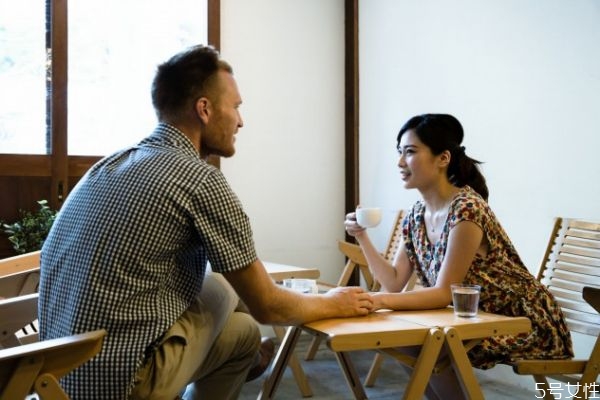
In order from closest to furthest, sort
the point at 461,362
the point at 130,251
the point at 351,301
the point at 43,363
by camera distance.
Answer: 1. the point at 43,363
2. the point at 130,251
3. the point at 461,362
4. the point at 351,301

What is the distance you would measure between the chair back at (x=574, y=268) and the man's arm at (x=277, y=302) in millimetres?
1080

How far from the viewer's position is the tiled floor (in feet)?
9.75

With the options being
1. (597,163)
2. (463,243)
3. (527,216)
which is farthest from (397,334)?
(527,216)

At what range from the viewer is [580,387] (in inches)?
74.4

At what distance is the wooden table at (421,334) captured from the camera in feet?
4.65

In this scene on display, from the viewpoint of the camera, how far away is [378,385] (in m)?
3.15

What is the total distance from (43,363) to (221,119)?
2.55ft

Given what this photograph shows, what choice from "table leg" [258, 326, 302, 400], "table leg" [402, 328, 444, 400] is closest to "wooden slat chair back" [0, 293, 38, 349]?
"table leg" [258, 326, 302, 400]

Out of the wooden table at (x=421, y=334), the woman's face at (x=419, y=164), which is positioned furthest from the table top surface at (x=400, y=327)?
the woman's face at (x=419, y=164)

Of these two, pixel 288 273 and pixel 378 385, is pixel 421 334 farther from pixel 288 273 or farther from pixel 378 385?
pixel 378 385

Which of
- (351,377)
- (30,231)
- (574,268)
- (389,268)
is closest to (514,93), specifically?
(574,268)

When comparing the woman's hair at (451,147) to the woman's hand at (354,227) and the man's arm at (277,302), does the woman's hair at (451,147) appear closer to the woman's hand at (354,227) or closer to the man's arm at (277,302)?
the woman's hand at (354,227)

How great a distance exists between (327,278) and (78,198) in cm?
312

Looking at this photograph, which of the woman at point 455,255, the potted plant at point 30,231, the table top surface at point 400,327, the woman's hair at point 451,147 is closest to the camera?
the table top surface at point 400,327
